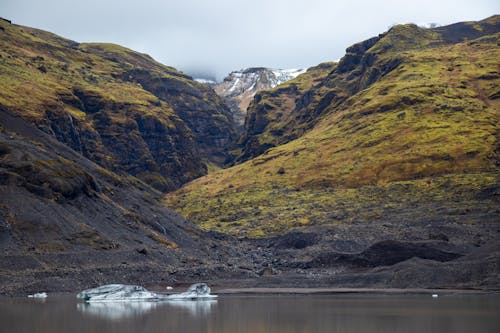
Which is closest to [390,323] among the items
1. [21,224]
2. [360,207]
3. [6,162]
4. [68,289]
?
[68,289]

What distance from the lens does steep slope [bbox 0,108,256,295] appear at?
274 ft

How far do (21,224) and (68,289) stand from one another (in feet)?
53.0

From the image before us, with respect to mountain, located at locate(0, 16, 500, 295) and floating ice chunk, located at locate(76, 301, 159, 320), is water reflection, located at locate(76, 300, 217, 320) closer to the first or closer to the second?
floating ice chunk, located at locate(76, 301, 159, 320)

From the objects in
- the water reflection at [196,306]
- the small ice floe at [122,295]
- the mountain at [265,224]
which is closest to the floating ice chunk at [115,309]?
the small ice floe at [122,295]

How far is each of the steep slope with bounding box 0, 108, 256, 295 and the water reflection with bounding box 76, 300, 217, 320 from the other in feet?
49.6

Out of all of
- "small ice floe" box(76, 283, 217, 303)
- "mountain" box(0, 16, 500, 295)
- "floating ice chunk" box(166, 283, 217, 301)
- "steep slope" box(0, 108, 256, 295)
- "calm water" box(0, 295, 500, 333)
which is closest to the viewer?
"calm water" box(0, 295, 500, 333)

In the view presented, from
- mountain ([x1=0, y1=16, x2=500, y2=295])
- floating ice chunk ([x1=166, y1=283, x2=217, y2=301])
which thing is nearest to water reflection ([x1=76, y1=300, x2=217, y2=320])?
floating ice chunk ([x1=166, y1=283, x2=217, y2=301])

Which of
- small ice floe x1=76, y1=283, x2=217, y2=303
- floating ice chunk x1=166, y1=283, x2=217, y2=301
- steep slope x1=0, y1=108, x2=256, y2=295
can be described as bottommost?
floating ice chunk x1=166, y1=283, x2=217, y2=301

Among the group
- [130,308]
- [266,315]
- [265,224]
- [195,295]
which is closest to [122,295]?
[195,295]

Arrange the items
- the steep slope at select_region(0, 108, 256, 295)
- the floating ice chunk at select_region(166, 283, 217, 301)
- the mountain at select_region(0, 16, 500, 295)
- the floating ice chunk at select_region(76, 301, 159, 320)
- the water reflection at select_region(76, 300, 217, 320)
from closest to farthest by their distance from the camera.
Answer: the floating ice chunk at select_region(76, 301, 159, 320) → the water reflection at select_region(76, 300, 217, 320) → the floating ice chunk at select_region(166, 283, 217, 301) → the steep slope at select_region(0, 108, 256, 295) → the mountain at select_region(0, 16, 500, 295)

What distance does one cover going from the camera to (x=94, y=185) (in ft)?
397

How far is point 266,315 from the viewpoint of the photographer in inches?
→ 2154

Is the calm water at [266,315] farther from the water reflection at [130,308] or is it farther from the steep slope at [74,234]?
the steep slope at [74,234]

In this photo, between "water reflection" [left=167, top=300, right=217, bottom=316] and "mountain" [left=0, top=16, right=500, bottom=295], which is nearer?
"water reflection" [left=167, top=300, right=217, bottom=316]
